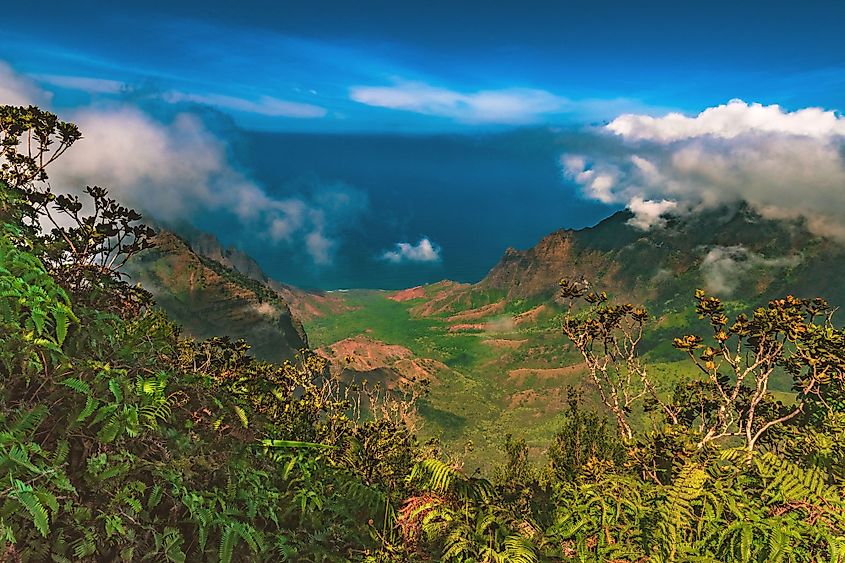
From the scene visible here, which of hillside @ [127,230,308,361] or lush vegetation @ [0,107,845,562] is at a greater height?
lush vegetation @ [0,107,845,562]

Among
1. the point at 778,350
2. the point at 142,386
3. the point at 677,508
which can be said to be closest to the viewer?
the point at 142,386

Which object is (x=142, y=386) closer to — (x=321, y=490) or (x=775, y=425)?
(x=321, y=490)

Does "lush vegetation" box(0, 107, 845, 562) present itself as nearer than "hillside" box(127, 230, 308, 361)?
Yes

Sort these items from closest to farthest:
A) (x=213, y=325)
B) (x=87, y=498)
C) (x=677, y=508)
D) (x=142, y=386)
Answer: (x=87, y=498) < (x=142, y=386) < (x=677, y=508) < (x=213, y=325)

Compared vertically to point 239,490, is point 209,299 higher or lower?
lower

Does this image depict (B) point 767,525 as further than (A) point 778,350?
No

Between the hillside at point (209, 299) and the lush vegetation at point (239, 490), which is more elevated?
the lush vegetation at point (239, 490)

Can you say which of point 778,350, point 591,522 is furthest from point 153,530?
point 778,350

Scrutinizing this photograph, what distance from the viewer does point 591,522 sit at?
442 centimetres

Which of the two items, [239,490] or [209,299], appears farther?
[209,299]

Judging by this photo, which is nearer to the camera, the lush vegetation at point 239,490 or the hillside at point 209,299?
the lush vegetation at point 239,490

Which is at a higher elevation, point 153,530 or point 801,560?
point 153,530

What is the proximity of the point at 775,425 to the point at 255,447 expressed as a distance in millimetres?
15785

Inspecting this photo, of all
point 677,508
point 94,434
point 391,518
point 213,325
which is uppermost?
point 94,434
